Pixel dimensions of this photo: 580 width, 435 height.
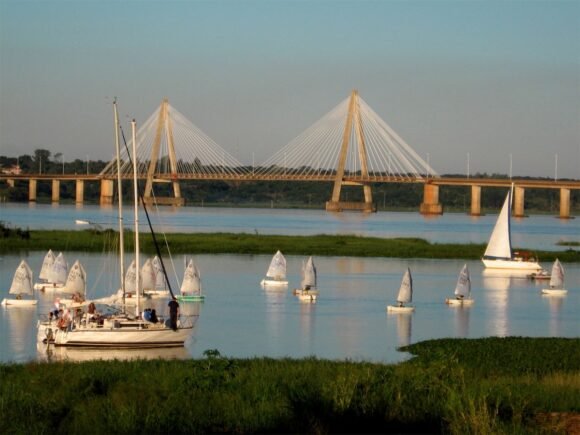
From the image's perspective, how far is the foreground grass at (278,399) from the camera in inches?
480

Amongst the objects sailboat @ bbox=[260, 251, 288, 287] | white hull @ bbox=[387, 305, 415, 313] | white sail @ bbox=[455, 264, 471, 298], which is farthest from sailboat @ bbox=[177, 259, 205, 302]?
white sail @ bbox=[455, 264, 471, 298]

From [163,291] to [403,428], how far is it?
2081 centimetres

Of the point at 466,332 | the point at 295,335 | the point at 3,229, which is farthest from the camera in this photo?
the point at 3,229

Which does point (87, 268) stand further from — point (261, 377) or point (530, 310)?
point (261, 377)

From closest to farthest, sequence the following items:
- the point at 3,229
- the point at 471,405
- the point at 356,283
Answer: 1. the point at 471,405
2. the point at 356,283
3. the point at 3,229

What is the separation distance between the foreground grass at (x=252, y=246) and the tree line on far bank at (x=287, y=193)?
102 meters

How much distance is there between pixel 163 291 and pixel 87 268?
704cm

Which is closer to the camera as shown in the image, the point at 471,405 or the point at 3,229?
the point at 471,405

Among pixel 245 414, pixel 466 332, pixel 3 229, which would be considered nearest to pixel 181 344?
pixel 466 332

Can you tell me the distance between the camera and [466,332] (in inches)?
1035

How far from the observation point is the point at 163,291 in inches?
1294

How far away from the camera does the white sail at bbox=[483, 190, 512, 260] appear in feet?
153

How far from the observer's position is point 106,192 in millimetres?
112812

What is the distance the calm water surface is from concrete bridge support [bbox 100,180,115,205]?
6614cm
